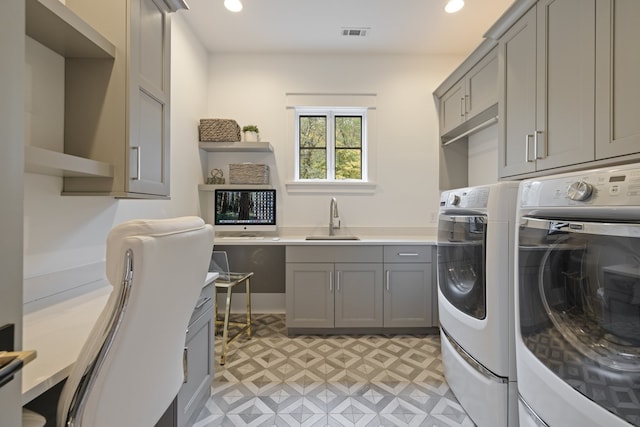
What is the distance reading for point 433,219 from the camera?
3156mm

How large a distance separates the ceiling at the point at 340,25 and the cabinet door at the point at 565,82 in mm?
1142

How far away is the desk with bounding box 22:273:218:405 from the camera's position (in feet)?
2.19

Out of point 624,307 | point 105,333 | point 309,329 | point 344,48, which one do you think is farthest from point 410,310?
point 344,48

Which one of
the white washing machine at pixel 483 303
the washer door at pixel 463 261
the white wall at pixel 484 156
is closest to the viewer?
the white washing machine at pixel 483 303

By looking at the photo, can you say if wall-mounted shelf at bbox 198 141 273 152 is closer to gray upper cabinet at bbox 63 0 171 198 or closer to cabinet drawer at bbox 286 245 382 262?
cabinet drawer at bbox 286 245 382 262

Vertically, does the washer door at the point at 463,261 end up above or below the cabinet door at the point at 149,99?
below

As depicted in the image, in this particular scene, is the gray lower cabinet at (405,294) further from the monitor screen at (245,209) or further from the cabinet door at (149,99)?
the cabinet door at (149,99)

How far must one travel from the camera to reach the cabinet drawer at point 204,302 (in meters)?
1.49

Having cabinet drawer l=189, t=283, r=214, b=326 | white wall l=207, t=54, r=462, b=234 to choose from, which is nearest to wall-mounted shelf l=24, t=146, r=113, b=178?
cabinet drawer l=189, t=283, r=214, b=326

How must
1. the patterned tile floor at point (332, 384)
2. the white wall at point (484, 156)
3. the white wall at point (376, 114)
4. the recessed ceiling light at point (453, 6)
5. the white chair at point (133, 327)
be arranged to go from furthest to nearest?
the white wall at point (376, 114)
the white wall at point (484, 156)
the recessed ceiling light at point (453, 6)
the patterned tile floor at point (332, 384)
the white chair at point (133, 327)

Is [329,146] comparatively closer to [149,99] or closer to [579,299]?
[149,99]

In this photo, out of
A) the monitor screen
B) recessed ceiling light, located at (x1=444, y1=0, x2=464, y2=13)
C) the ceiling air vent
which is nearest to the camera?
recessed ceiling light, located at (x1=444, y1=0, x2=464, y2=13)

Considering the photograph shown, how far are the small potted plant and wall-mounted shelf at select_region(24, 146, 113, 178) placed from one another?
6.03ft

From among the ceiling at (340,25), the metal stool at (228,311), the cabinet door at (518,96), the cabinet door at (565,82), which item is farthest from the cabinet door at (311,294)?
the ceiling at (340,25)
